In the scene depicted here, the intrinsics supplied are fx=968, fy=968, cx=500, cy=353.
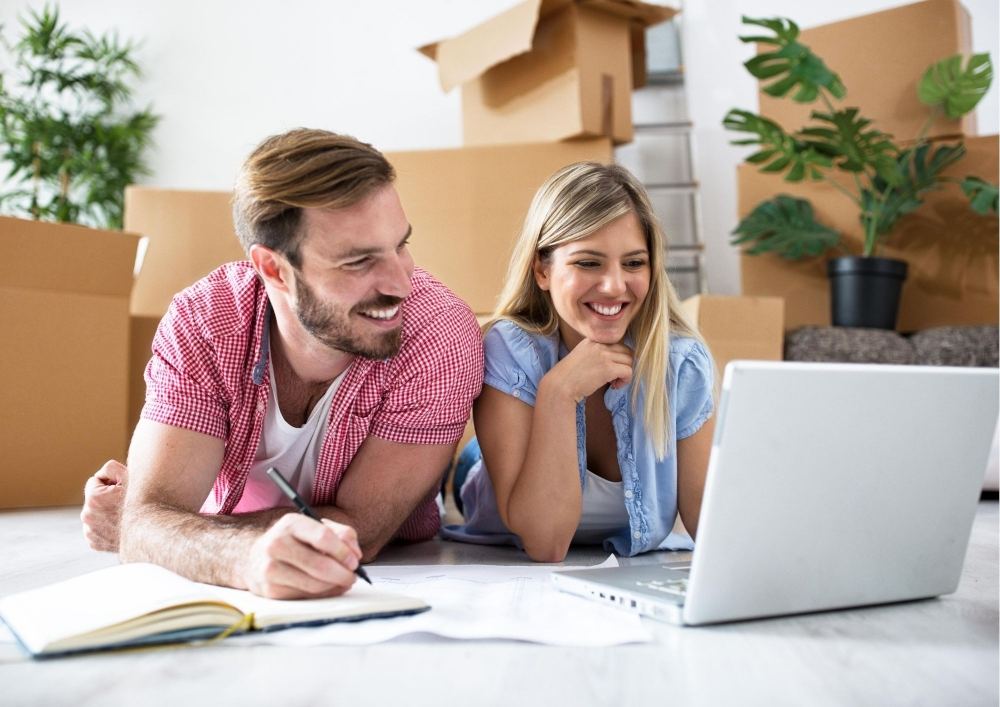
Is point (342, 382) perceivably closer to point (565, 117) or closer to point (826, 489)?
point (826, 489)

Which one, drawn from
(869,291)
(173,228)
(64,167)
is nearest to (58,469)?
(173,228)

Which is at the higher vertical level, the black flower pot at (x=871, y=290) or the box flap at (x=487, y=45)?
the box flap at (x=487, y=45)

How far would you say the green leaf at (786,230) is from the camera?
8.21ft

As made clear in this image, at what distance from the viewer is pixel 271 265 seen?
116 centimetres

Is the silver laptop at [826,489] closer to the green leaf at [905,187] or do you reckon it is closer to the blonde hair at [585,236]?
the blonde hair at [585,236]

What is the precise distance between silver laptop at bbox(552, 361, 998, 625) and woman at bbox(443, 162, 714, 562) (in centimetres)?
32

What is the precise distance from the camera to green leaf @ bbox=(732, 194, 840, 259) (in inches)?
98.5

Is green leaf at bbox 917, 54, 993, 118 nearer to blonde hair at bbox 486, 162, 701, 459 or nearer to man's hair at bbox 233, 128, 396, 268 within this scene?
blonde hair at bbox 486, 162, 701, 459

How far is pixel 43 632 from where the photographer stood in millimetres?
729

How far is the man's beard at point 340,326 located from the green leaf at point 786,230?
160cm

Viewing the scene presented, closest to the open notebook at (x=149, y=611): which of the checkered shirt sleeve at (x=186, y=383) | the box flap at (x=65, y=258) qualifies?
the checkered shirt sleeve at (x=186, y=383)

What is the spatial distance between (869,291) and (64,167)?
7.95 feet

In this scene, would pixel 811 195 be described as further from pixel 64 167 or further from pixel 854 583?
pixel 64 167

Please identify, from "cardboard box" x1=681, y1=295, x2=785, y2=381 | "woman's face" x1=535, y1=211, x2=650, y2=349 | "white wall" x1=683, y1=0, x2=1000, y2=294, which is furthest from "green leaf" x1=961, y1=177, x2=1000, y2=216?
"woman's face" x1=535, y1=211, x2=650, y2=349
